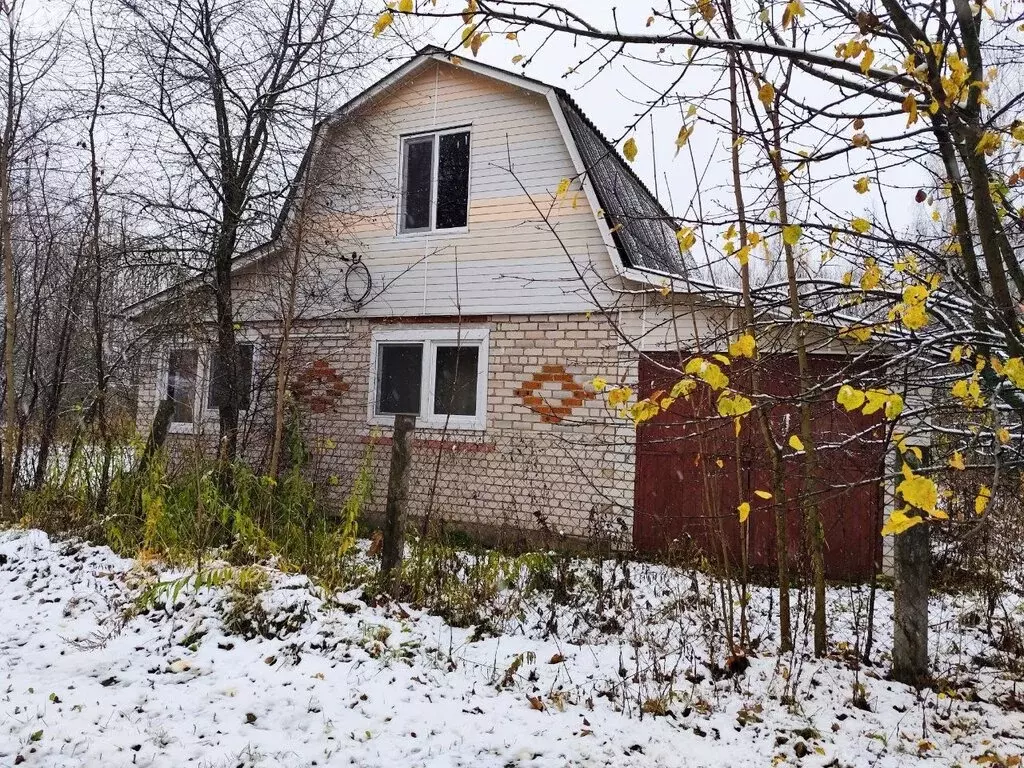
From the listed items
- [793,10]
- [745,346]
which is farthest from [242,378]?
[793,10]

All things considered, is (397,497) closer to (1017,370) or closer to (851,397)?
(851,397)

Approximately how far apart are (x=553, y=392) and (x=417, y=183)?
3411 millimetres

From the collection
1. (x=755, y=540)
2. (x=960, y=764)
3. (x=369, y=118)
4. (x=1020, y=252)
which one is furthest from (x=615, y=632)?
(x=369, y=118)

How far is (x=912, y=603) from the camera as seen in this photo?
3.77m

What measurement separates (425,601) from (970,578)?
4.92 metres

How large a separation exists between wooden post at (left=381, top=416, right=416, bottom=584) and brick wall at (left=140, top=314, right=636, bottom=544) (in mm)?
1948

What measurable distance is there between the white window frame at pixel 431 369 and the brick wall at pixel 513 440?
3.2 inches

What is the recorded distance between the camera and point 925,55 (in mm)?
2508

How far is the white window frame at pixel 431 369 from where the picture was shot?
786cm

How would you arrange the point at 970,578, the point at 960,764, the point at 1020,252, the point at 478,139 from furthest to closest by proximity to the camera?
the point at 478,139 → the point at 1020,252 → the point at 970,578 → the point at 960,764

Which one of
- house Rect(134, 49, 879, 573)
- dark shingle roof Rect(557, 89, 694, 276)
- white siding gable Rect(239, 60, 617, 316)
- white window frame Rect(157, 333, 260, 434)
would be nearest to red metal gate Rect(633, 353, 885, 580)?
house Rect(134, 49, 879, 573)

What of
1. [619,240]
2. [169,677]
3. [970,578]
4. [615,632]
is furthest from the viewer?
[619,240]

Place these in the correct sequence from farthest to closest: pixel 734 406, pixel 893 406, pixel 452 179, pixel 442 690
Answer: pixel 452 179
pixel 442 690
pixel 734 406
pixel 893 406

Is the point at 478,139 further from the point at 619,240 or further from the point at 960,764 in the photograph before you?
the point at 960,764
